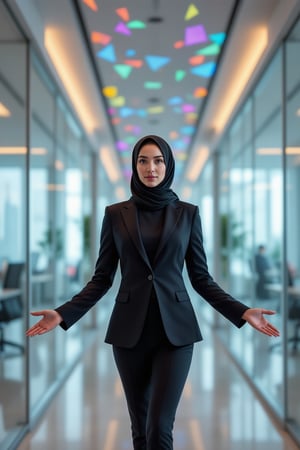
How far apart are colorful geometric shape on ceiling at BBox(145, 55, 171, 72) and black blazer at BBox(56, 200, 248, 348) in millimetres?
3820

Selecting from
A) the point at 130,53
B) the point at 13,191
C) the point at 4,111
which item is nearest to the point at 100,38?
the point at 130,53

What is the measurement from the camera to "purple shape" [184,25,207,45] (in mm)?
4895

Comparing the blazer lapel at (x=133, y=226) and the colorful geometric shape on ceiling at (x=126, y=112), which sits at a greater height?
the colorful geometric shape on ceiling at (x=126, y=112)

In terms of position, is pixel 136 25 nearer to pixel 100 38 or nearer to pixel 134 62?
pixel 100 38

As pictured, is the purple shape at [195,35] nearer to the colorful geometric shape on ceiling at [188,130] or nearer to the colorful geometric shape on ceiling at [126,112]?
the colorful geometric shape on ceiling at [126,112]

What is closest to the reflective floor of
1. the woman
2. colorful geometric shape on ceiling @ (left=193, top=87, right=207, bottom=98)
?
the woman

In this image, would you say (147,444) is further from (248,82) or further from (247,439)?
(248,82)

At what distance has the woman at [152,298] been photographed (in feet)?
6.87

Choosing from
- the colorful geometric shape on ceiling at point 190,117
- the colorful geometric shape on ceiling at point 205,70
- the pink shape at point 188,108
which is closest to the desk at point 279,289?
the colorful geometric shape on ceiling at point 205,70

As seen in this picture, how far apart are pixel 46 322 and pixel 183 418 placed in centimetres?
251

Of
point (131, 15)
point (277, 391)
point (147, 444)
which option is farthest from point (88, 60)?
point (147, 444)

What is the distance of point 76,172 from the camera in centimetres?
734

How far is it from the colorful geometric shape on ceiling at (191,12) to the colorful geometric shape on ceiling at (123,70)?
1.36 metres

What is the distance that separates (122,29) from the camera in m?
4.92
